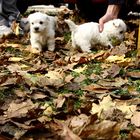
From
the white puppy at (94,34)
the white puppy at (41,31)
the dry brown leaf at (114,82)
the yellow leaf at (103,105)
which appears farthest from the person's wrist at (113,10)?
the yellow leaf at (103,105)

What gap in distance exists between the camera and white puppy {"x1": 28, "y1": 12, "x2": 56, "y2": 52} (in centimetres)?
475

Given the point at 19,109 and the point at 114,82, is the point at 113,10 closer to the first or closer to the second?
the point at 114,82

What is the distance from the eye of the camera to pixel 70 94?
9.76 ft

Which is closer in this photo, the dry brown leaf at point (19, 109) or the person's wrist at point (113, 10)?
the dry brown leaf at point (19, 109)

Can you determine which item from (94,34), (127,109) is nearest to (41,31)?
(94,34)

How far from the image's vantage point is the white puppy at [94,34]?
458cm

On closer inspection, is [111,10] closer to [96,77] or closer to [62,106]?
[96,77]

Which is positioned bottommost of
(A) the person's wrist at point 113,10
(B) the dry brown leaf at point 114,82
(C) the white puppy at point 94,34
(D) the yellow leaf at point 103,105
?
(B) the dry brown leaf at point 114,82

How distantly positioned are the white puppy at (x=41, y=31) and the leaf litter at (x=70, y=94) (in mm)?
145

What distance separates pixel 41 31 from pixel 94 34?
58cm

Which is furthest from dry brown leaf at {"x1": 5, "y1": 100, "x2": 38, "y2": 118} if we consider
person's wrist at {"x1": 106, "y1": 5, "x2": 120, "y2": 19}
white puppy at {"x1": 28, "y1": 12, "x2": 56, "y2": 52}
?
person's wrist at {"x1": 106, "y1": 5, "x2": 120, "y2": 19}

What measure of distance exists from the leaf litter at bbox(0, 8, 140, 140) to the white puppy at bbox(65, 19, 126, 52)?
0.33ft

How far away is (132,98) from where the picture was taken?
114 inches

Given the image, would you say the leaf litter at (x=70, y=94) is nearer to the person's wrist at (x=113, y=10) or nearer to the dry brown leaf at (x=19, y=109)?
the dry brown leaf at (x=19, y=109)
